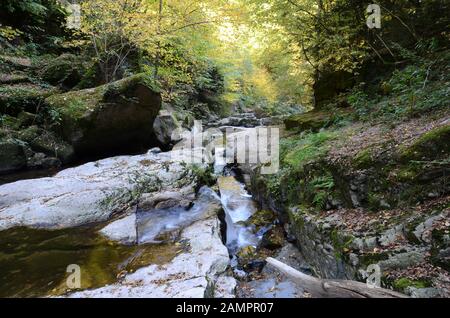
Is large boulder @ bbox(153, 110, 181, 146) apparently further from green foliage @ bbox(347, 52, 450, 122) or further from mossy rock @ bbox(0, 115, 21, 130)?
green foliage @ bbox(347, 52, 450, 122)

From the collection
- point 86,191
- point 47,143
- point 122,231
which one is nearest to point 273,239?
point 122,231

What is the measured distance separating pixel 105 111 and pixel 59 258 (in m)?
6.58

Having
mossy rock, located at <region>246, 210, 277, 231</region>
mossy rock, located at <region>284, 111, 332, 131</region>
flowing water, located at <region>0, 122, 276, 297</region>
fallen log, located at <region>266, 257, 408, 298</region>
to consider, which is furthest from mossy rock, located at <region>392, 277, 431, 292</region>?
mossy rock, located at <region>284, 111, 332, 131</region>

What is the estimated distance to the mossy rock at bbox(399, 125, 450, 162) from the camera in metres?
4.27

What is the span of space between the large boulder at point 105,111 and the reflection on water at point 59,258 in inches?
210

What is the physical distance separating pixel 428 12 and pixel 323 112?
4.15 m

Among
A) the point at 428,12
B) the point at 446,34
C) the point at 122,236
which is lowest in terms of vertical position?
the point at 122,236

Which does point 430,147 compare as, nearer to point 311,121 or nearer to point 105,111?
point 311,121

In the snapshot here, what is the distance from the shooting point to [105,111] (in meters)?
10.5

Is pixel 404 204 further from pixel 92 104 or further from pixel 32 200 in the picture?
pixel 92 104

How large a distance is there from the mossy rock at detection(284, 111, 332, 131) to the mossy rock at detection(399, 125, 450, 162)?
16.5 ft
